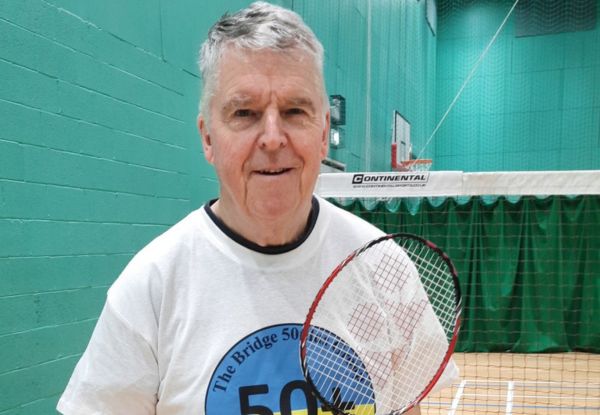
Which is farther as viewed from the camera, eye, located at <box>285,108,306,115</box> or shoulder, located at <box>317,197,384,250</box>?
shoulder, located at <box>317,197,384,250</box>

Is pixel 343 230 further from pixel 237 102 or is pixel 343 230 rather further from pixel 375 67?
pixel 375 67

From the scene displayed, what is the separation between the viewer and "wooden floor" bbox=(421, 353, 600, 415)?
5.61 meters

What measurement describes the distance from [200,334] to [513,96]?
45.6 feet

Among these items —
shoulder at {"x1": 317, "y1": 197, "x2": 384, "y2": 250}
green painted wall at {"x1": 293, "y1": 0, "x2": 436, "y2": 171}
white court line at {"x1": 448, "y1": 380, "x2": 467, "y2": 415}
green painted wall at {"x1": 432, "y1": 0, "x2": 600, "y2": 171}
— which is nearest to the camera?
shoulder at {"x1": 317, "y1": 197, "x2": 384, "y2": 250}

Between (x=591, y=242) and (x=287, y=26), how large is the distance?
25.7 ft

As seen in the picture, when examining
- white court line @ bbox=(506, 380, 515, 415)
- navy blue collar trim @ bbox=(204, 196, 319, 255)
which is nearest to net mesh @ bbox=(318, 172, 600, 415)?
white court line @ bbox=(506, 380, 515, 415)

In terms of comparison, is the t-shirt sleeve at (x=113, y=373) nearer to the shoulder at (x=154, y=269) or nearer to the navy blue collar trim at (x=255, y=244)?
the shoulder at (x=154, y=269)

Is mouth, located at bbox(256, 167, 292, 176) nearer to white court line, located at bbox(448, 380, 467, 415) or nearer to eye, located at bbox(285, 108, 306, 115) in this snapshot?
eye, located at bbox(285, 108, 306, 115)

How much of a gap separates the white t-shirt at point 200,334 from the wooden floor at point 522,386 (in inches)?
191

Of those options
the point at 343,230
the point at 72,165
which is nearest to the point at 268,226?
the point at 343,230

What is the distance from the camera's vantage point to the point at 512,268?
789 centimetres

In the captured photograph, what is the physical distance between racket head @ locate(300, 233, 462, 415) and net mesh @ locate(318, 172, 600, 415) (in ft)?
19.4

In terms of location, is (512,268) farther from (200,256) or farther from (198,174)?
(200,256)

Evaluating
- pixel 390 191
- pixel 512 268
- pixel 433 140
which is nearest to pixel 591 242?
pixel 512 268
